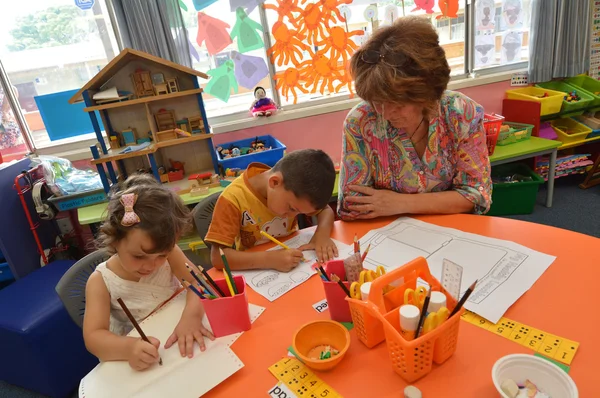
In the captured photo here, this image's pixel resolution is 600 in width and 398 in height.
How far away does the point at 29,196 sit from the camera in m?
2.30

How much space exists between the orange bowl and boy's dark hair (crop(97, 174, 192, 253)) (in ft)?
1.50

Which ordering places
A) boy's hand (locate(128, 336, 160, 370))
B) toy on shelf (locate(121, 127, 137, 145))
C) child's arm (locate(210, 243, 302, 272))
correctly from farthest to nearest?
toy on shelf (locate(121, 127, 137, 145))
child's arm (locate(210, 243, 302, 272))
boy's hand (locate(128, 336, 160, 370))

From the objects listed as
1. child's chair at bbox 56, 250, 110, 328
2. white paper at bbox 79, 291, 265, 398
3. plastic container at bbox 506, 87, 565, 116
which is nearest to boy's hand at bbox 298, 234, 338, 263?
white paper at bbox 79, 291, 265, 398

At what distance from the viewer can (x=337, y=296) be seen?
0.79 metres

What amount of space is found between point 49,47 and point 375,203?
2.55 metres

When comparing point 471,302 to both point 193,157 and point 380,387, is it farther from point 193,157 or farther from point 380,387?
point 193,157

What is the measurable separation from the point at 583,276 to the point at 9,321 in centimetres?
212

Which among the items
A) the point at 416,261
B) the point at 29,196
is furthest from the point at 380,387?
the point at 29,196

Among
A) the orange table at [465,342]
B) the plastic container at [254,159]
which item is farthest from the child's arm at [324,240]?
the plastic container at [254,159]

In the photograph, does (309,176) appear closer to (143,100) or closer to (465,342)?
(465,342)

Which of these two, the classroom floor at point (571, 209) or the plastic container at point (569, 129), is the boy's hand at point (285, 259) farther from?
the plastic container at point (569, 129)

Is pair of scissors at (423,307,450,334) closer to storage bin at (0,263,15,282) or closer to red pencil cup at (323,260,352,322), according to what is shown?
red pencil cup at (323,260,352,322)

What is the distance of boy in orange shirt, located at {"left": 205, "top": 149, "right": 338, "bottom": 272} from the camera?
1109mm

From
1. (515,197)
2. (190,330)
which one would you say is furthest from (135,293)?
(515,197)
